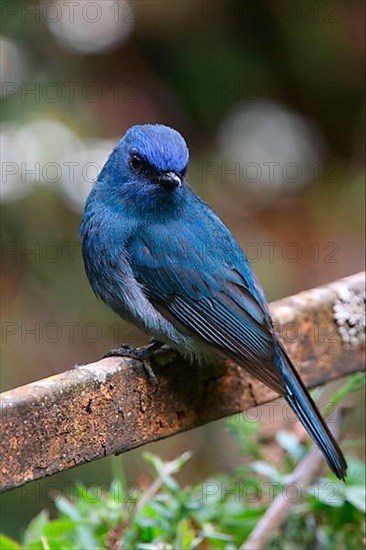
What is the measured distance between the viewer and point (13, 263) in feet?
17.9

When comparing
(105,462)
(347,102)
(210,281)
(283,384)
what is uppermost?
(347,102)

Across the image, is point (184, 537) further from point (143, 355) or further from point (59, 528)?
point (143, 355)

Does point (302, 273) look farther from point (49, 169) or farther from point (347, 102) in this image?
point (49, 169)

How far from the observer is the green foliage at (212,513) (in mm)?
2857

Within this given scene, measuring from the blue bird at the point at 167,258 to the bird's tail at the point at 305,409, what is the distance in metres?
0.05

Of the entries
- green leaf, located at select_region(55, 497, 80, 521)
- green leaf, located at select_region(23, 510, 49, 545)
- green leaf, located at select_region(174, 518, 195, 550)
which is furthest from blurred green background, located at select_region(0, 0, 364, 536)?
green leaf, located at select_region(174, 518, 195, 550)

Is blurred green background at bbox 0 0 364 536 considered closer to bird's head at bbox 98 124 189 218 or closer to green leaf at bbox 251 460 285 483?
bird's head at bbox 98 124 189 218

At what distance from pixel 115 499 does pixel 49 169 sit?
112 inches

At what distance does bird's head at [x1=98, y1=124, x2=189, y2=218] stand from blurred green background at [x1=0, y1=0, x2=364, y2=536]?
5.35ft

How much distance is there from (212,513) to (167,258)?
3.26 ft

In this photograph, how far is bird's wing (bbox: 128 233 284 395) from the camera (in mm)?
3568

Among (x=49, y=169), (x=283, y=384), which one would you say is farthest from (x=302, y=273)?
(x=283, y=384)

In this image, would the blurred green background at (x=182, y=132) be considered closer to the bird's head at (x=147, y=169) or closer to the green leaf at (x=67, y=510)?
the bird's head at (x=147, y=169)

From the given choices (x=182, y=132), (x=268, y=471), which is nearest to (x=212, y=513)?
(x=268, y=471)
